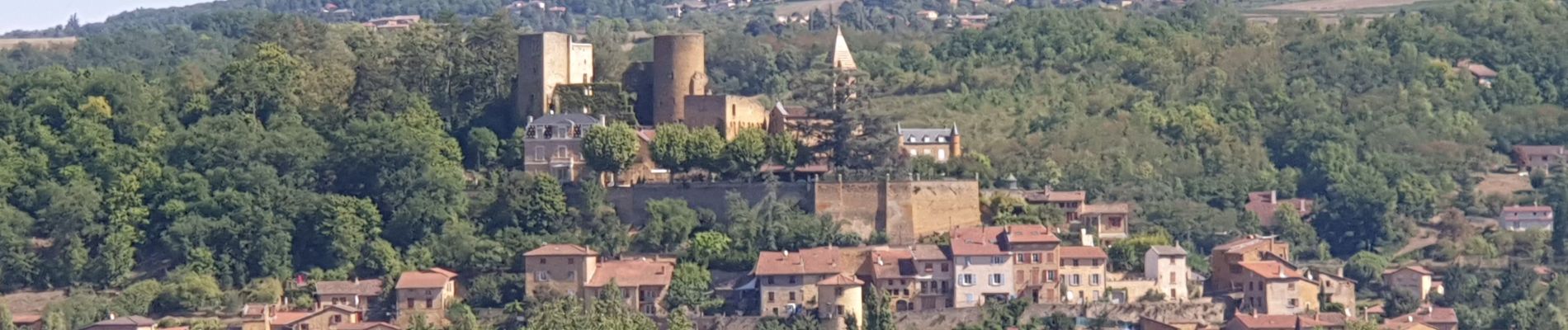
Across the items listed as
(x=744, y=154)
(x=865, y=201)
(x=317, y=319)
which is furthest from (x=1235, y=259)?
(x=317, y=319)

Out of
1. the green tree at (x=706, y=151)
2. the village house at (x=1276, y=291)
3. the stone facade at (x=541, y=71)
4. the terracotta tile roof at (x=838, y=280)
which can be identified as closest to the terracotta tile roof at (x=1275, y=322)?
the village house at (x=1276, y=291)

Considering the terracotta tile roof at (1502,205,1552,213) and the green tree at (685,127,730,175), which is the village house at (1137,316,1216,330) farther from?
the terracotta tile roof at (1502,205,1552,213)

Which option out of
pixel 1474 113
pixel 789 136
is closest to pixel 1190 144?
pixel 1474 113

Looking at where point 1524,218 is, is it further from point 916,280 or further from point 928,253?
point 916,280

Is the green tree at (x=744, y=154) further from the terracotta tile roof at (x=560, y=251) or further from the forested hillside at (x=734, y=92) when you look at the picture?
the terracotta tile roof at (x=560, y=251)

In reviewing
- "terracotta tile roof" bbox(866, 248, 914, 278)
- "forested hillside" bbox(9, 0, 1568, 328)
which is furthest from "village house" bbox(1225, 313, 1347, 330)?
"terracotta tile roof" bbox(866, 248, 914, 278)

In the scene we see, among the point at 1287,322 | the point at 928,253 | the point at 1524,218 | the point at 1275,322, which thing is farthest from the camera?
the point at 1524,218

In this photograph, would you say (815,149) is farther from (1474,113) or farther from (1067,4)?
(1067,4)
